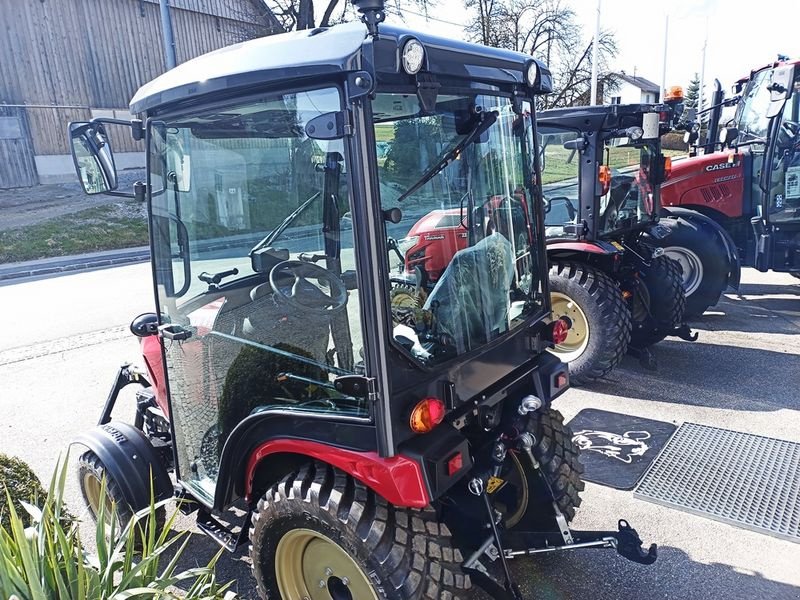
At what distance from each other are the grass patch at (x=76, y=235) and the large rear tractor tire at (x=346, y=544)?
1252 cm

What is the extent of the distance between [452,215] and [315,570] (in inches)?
58.0

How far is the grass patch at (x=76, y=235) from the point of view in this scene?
12688mm

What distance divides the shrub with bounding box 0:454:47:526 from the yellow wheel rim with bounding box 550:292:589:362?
3.90m

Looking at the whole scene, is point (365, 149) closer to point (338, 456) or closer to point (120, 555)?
point (338, 456)

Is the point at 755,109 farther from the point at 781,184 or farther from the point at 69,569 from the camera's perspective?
the point at 69,569

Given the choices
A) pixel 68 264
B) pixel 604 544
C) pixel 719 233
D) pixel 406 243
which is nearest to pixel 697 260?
pixel 719 233

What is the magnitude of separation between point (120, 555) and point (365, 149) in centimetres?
161

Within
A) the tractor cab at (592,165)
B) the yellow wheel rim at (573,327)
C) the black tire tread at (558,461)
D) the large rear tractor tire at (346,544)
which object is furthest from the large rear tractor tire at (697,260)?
the large rear tractor tire at (346,544)

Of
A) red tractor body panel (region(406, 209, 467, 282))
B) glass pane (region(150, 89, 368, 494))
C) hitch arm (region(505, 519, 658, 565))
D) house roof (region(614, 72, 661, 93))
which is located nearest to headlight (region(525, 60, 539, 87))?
red tractor body panel (region(406, 209, 467, 282))

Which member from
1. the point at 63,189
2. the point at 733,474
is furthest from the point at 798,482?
the point at 63,189

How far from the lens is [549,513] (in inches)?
109

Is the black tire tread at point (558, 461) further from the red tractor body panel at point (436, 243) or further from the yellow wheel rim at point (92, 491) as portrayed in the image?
the yellow wheel rim at point (92, 491)

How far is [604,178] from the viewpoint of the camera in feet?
16.8

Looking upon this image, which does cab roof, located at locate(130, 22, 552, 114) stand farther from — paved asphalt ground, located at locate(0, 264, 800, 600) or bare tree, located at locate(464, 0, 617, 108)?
bare tree, located at locate(464, 0, 617, 108)
